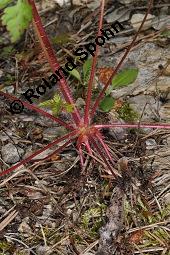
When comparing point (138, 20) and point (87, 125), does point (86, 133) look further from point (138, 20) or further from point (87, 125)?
point (138, 20)

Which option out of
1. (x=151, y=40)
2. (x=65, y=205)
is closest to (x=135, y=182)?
(x=65, y=205)

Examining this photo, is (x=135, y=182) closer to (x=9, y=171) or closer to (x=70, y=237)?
(x=70, y=237)

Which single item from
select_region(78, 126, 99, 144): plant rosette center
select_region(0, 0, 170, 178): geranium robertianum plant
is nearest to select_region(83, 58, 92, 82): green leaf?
select_region(0, 0, 170, 178): geranium robertianum plant

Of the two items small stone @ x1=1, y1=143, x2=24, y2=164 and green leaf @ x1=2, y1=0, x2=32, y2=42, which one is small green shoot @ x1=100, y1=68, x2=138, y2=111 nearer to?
small stone @ x1=1, y1=143, x2=24, y2=164

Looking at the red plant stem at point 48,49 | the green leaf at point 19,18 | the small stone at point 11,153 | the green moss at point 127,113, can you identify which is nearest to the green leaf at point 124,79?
the green moss at point 127,113

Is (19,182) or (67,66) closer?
(19,182)

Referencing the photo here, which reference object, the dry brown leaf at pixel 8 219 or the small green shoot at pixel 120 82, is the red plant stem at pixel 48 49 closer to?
the small green shoot at pixel 120 82
